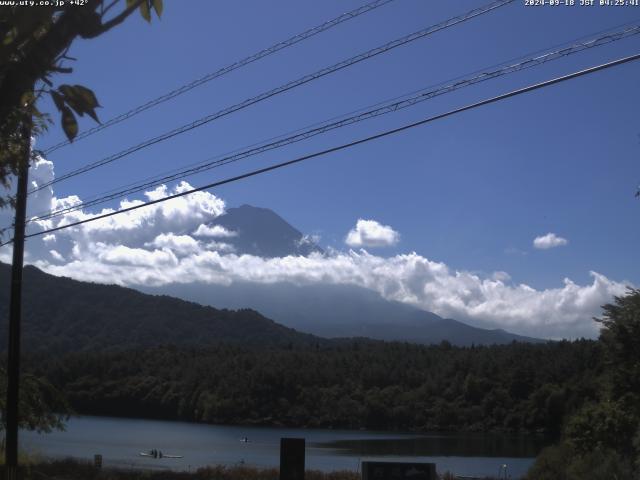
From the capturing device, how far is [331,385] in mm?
119000

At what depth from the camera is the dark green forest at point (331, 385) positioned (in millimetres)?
99562

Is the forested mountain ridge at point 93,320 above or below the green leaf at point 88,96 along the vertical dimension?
above

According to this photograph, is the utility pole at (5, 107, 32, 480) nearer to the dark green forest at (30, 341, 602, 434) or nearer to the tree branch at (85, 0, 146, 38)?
the tree branch at (85, 0, 146, 38)

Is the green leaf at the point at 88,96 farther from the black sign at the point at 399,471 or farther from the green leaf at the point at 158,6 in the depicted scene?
the black sign at the point at 399,471

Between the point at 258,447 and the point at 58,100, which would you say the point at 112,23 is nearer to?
the point at 58,100

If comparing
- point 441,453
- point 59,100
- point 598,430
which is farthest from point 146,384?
point 59,100

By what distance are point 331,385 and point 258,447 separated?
44.1m

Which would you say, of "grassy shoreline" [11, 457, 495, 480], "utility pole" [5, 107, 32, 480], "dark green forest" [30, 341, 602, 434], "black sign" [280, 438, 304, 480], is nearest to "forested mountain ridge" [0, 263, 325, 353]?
"dark green forest" [30, 341, 602, 434]

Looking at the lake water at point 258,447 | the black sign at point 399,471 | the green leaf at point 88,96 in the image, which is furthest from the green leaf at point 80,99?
the lake water at point 258,447

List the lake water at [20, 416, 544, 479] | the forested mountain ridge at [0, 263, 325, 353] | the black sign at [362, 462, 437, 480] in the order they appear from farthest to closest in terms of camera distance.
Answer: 1. the forested mountain ridge at [0, 263, 325, 353]
2. the lake water at [20, 416, 544, 479]
3. the black sign at [362, 462, 437, 480]

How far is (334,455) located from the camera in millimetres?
60062

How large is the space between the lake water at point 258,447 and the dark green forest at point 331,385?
18.9ft

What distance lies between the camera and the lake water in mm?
54125

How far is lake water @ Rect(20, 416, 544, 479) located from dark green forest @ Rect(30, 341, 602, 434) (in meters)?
5.77
